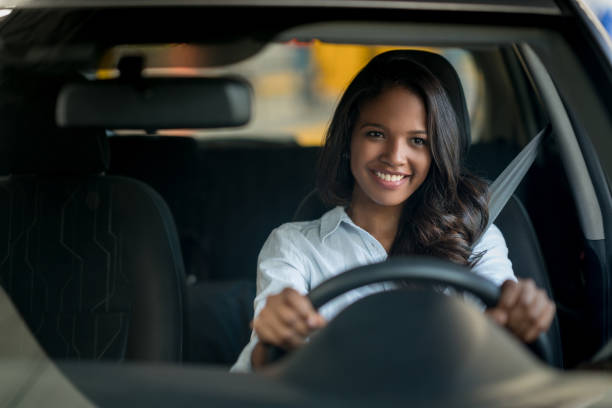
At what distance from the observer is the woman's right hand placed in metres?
0.95

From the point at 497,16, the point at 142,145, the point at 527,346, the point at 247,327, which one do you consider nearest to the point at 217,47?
the point at 497,16

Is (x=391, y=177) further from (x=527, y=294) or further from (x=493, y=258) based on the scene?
(x=527, y=294)

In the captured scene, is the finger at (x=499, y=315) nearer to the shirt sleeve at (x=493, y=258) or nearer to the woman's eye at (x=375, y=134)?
the shirt sleeve at (x=493, y=258)

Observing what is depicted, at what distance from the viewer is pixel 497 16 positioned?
1.04 metres

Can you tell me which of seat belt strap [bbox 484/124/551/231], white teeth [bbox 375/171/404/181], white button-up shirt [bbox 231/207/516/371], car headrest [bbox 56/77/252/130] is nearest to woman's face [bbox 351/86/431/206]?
white teeth [bbox 375/171/404/181]

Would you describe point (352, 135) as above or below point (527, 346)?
above

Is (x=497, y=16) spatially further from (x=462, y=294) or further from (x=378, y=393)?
(x=378, y=393)

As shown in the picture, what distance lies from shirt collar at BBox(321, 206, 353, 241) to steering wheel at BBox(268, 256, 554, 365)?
0.50m

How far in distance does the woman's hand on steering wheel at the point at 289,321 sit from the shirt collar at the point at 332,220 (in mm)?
505

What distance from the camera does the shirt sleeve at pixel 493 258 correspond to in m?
1.41

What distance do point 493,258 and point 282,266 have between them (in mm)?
482

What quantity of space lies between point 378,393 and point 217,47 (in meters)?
0.74

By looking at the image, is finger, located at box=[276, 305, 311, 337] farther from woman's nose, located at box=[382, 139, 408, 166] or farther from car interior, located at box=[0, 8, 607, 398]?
woman's nose, located at box=[382, 139, 408, 166]

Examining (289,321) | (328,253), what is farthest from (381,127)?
(289,321)
